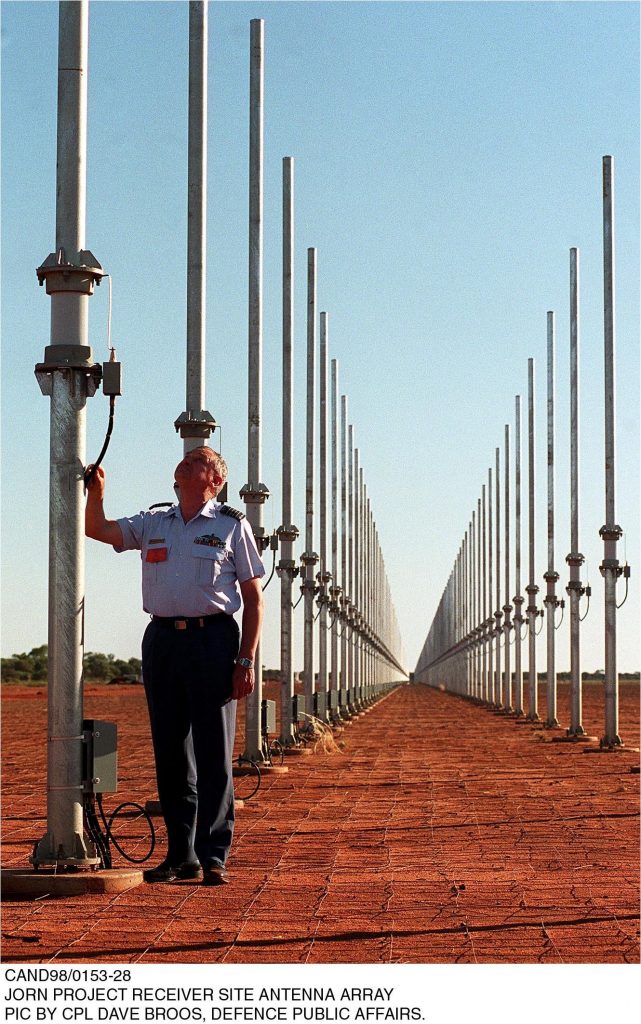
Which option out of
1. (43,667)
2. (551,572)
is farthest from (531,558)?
(43,667)

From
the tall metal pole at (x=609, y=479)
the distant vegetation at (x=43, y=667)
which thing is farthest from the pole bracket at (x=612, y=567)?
the distant vegetation at (x=43, y=667)

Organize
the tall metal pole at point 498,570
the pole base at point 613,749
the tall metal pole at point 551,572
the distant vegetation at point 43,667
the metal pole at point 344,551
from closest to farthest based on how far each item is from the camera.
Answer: the pole base at point 613,749, the tall metal pole at point 551,572, the metal pole at point 344,551, the tall metal pole at point 498,570, the distant vegetation at point 43,667

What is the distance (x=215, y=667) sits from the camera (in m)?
8.44

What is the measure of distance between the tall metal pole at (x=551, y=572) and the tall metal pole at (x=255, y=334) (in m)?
16.4

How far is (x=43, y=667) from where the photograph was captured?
12088 centimetres

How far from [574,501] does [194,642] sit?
23.2 metres

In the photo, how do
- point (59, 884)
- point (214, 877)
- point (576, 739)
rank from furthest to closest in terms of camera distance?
point (576, 739) → point (214, 877) → point (59, 884)

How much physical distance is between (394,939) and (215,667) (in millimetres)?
2137

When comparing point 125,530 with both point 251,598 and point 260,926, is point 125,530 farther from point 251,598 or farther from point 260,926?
point 260,926

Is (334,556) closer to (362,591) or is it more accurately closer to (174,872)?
(362,591)

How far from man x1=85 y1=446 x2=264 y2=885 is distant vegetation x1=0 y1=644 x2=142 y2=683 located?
103m

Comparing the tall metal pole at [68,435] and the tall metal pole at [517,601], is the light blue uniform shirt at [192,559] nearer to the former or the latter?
the tall metal pole at [68,435]

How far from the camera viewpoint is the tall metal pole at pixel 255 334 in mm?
17922
